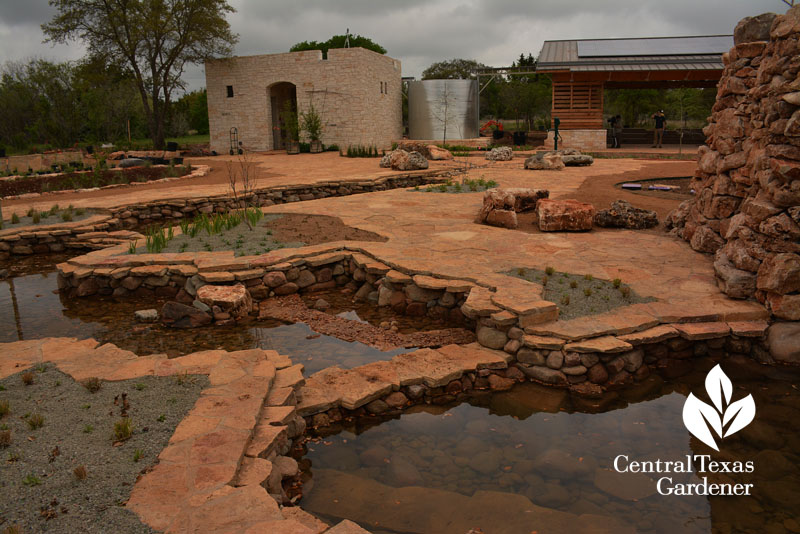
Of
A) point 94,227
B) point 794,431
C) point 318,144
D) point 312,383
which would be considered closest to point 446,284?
point 312,383

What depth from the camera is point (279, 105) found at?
1142 inches

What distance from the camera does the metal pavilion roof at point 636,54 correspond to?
72.4 ft

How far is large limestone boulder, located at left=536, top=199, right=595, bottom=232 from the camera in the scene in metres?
7.98

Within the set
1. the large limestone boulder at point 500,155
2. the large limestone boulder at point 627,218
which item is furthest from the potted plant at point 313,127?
the large limestone boulder at point 627,218

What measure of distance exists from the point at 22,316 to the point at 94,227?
11.4 ft

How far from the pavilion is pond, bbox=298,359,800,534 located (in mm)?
20456

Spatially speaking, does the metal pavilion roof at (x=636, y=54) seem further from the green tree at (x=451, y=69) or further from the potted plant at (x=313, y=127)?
the green tree at (x=451, y=69)

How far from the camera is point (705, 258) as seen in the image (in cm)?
655

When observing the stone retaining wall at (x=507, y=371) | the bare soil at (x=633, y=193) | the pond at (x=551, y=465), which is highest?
the bare soil at (x=633, y=193)

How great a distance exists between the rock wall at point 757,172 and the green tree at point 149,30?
988 inches

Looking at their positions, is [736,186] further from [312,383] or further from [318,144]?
[318,144]

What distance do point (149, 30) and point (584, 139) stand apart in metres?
20.1

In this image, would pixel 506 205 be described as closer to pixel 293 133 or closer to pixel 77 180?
pixel 77 180

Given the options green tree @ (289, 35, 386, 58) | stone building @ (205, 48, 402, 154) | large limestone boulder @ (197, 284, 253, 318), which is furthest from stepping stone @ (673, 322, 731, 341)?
green tree @ (289, 35, 386, 58)
